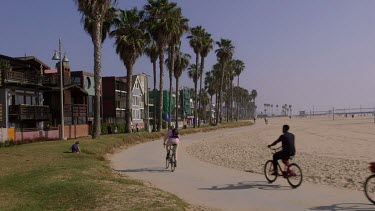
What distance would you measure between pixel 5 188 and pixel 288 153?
772 centimetres

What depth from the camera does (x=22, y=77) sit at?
39.8 metres

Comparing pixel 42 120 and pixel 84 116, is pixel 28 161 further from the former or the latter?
pixel 84 116

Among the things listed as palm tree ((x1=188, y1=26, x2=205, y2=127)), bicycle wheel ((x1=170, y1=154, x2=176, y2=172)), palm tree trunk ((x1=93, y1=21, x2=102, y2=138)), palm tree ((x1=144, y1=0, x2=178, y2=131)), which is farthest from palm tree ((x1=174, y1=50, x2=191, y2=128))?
bicycle wheel ((x1=170, y1=154, x2=176, y2=172))

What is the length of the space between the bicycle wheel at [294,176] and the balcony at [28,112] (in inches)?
1202

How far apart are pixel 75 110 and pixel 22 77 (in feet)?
31.1

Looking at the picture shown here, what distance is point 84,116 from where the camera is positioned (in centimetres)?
5122

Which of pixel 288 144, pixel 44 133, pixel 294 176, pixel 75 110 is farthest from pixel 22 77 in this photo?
pixel 294 176

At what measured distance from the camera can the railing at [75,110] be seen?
155 ft

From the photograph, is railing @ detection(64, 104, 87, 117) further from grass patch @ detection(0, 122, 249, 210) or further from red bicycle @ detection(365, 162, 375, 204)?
red bicycle @ detection(365, 162, 375, 204)

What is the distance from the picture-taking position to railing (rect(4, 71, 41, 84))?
37244 millimetres

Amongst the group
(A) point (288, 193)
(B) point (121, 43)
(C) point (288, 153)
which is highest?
(B) point (121, 43)

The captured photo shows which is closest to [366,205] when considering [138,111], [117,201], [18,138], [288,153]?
[288,153]

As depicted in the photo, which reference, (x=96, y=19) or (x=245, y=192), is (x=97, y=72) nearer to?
(x=96, y=19)

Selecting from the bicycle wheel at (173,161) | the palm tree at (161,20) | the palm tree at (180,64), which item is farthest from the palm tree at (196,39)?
the bicycle wheel at (173,161)
